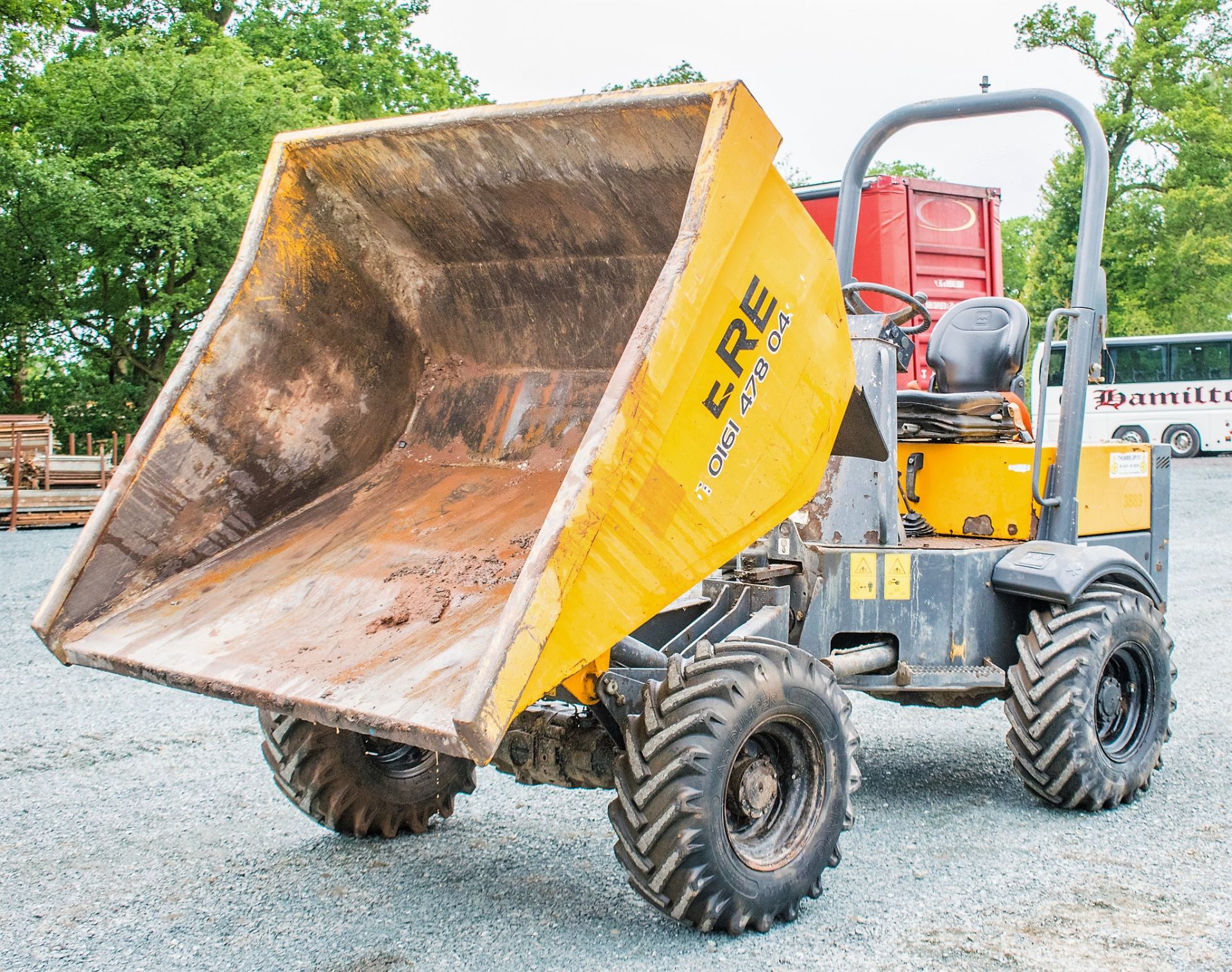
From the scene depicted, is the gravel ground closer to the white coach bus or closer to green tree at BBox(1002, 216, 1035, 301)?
the white coach bus

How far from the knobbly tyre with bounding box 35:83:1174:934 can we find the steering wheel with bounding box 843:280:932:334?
29 millimetres

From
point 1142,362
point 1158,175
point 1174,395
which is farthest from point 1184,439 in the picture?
point 1158,175

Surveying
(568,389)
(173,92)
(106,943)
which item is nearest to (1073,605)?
(568,389)

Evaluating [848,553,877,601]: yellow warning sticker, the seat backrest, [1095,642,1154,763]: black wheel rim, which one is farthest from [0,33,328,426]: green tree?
[1095,642,1154,763]: black wheel rim

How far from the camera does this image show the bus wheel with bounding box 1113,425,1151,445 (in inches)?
1160

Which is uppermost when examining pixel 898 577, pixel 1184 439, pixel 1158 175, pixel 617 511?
pixel 1158 175

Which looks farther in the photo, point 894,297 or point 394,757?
point 894,297

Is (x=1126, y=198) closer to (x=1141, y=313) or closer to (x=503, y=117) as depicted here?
(x=1141, y=313)

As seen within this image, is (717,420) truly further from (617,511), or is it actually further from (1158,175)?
(1158,175)

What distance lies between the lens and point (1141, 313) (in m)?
33.4

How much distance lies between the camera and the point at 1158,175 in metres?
34.2

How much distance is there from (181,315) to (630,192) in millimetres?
20016

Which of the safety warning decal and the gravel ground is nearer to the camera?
the gravel ground

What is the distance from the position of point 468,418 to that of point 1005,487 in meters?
2.32
